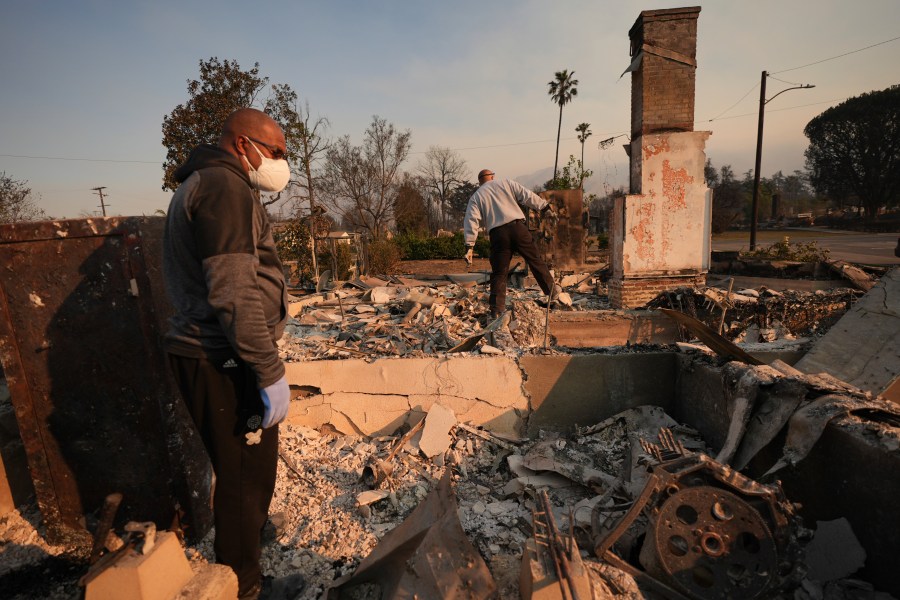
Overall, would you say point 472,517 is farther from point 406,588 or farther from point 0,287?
point 0,287

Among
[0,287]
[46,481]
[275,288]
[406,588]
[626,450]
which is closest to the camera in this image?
[406,588]

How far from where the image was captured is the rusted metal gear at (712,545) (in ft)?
5.66

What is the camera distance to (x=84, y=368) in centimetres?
217

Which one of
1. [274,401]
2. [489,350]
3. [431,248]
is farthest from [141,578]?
[431,248]

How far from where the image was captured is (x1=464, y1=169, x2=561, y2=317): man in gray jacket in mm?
5457

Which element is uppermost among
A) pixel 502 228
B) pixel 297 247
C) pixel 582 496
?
pixel 502 228

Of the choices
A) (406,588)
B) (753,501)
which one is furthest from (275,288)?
(753,501)

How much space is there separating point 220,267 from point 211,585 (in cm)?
118

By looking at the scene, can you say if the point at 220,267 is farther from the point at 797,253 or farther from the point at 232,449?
the point at 797,253

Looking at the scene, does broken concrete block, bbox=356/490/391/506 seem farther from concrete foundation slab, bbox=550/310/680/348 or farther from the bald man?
concrete foundation slab, bbox=550/310/680/348

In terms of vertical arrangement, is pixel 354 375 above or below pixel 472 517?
above

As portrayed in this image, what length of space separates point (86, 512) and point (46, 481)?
25 centimetres

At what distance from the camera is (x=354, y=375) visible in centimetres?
334

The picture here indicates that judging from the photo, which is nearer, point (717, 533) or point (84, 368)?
point (717, 533)
